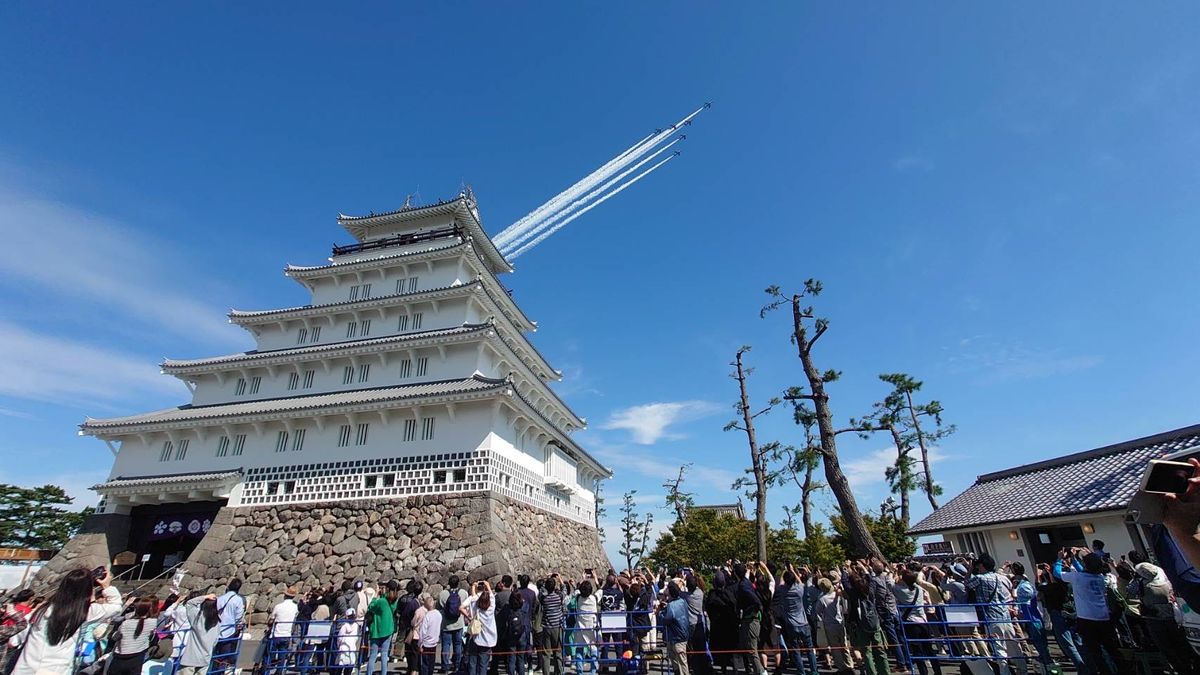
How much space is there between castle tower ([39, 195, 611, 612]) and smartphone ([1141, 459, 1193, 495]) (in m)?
15.7

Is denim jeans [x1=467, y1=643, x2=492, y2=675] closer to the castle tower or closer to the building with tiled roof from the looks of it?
the castle tower

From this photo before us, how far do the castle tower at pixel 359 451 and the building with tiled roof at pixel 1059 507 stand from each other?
15.8 metres

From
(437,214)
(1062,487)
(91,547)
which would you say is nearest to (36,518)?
(91,547)

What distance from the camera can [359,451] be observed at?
19391 millimetres

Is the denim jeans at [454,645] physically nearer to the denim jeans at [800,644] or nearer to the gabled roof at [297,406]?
the denim jeans at [800,644]

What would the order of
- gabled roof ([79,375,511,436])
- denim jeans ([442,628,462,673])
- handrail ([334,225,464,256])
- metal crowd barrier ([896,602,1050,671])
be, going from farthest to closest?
1. handrail ([334,225,464,256])
2. gabled roof ([79,375,511,436])
3. denim jeans ([442,628,462,673])
4. metal crowd barrier ([896,602,1050,671])

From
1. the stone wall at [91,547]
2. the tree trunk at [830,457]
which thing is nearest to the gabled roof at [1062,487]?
the tree trunk at [830,457]

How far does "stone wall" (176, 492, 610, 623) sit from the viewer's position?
16.4 metres

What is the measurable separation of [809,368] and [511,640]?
1183 cm

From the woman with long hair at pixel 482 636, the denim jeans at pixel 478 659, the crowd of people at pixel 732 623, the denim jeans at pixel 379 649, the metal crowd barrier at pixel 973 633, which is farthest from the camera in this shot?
the denim jeans at pixel 379 649

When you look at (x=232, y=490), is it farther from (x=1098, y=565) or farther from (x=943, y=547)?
(x=943, y=547)

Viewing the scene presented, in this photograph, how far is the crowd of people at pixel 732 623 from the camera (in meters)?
7.38

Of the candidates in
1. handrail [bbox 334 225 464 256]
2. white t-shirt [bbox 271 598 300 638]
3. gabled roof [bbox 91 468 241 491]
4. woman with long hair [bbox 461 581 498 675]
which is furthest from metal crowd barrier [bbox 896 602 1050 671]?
handrail [bbox 334 225 464 256]

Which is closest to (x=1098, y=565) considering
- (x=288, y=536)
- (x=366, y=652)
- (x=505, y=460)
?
(x=366, y=652)
